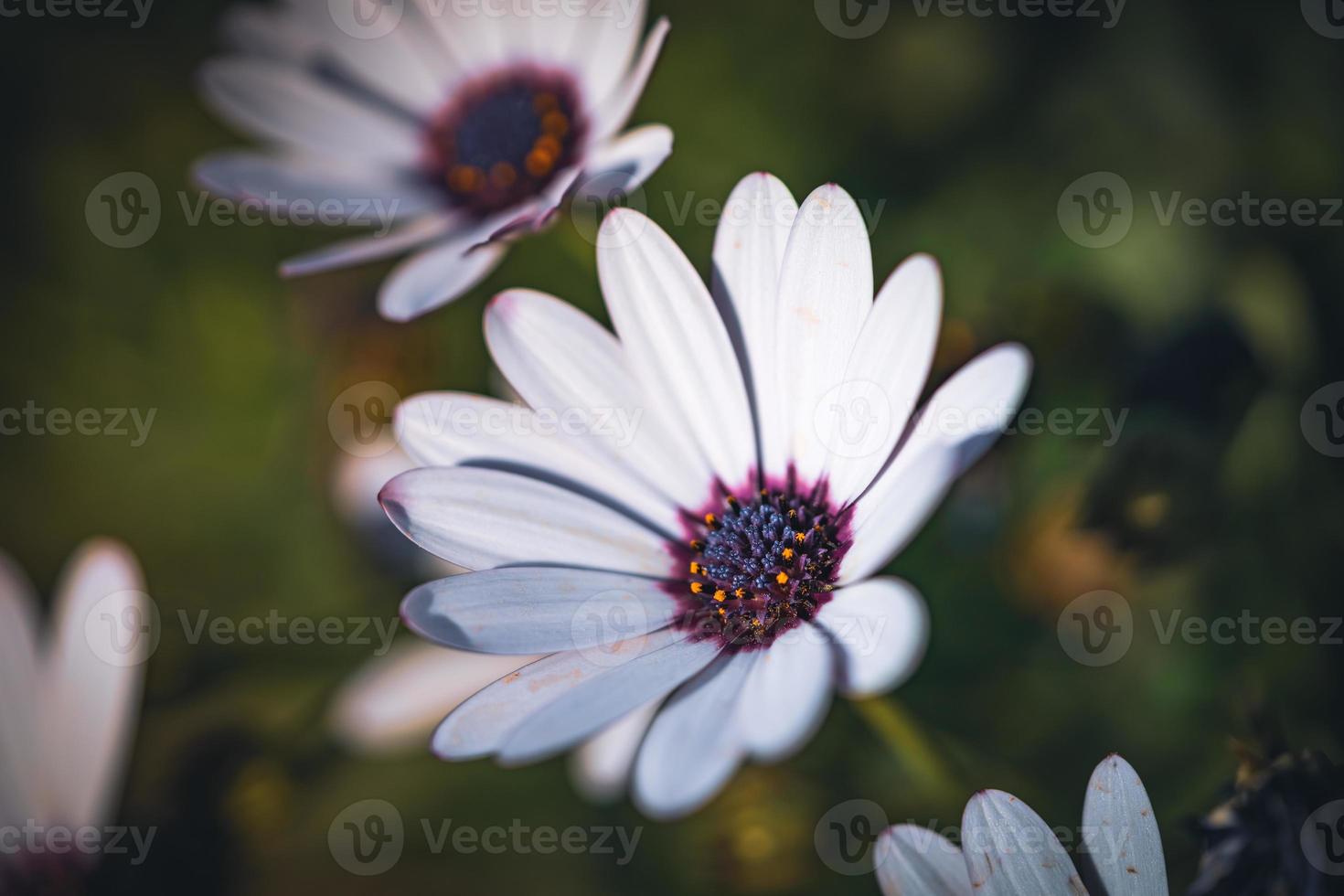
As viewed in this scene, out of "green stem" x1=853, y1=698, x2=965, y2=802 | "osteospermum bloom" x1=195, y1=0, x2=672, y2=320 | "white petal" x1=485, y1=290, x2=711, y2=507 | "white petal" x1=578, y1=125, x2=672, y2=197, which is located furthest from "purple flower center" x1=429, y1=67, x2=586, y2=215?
"green stem" x1=853, y1=698, x2=965, y2=802

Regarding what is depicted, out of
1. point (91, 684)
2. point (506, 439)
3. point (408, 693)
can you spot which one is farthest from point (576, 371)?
point (91, 684)

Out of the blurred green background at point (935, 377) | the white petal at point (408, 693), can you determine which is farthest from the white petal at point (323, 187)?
the white petal at point (408, 693)

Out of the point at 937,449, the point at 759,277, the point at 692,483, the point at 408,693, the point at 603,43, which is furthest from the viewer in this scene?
the point at 408,693

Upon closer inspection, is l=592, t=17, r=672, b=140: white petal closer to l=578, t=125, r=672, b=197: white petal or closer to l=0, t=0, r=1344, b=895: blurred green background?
l=578, t=125, r=672, b=197: white petal

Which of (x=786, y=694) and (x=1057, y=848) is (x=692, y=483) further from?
(x=1057, y=848)

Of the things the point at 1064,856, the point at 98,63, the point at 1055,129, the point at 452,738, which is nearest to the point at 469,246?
the point at 452,738

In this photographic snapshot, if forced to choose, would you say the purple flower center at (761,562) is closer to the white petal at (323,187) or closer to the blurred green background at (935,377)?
the blurred green background at (935,377)

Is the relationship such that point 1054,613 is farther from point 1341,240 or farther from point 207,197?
point 207,197
